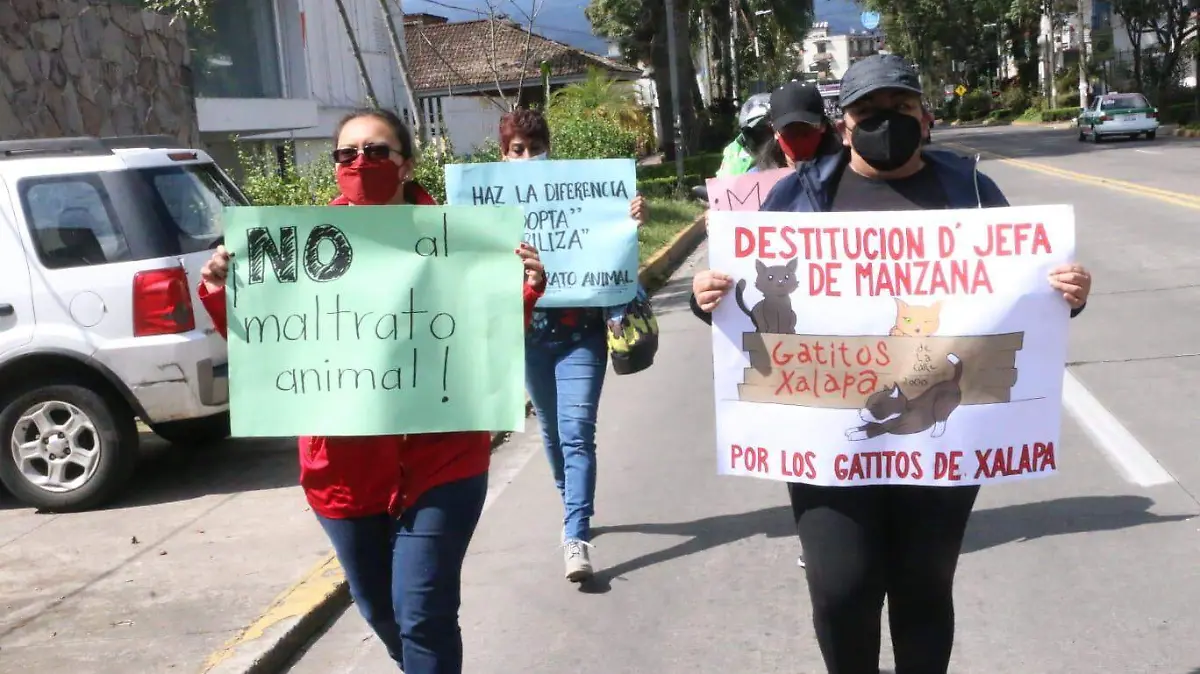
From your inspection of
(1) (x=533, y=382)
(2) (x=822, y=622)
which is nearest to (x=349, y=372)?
(2) (x=822, y=622)

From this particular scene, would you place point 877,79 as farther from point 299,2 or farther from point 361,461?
point 299,2

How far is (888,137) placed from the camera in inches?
126

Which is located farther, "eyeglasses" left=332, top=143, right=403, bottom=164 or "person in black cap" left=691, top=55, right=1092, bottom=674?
"eyeglasses" left=332, top=143, right=403, bottom=164

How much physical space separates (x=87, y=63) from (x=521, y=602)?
9.22m

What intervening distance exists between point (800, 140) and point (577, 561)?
188 cm

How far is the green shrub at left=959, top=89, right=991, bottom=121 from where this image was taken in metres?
85.1

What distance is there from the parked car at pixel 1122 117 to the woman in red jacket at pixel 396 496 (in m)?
40.5

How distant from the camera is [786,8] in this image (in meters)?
40.2

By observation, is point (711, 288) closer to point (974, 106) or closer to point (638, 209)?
point (638, 209)

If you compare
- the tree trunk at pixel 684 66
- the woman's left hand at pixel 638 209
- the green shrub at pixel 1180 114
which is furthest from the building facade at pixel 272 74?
the green shrub at pixel 1180 114

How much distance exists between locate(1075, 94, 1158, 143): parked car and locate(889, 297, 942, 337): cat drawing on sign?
132 feet

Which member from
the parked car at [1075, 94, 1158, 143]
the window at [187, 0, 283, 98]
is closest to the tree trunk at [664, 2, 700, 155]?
the window at [187, 0, 283, 98]

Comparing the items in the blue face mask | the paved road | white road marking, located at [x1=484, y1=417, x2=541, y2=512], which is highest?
the blue face mask

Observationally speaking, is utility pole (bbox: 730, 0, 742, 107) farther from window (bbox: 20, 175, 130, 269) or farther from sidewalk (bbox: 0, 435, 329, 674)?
sidewalk (bbox: 0, 435, 329, 674)
